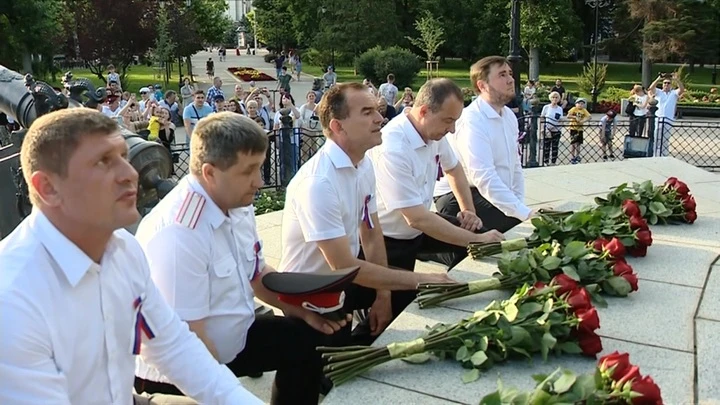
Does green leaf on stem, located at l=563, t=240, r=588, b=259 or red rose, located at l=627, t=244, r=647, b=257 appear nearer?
green leaf on stem, located at l=563, t=240, r=588, b=259

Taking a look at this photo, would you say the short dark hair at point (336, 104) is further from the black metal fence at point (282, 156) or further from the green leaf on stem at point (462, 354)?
the black metal fence at point (282, 156)

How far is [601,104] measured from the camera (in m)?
26.0

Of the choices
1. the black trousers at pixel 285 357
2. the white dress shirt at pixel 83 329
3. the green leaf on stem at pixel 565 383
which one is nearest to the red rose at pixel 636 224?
the black trousers at pixel 285 357

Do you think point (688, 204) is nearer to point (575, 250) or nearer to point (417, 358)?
point (575, 250)

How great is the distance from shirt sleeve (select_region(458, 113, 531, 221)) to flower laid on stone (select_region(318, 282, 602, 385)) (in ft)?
7.72

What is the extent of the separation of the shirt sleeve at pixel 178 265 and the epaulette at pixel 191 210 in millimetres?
26

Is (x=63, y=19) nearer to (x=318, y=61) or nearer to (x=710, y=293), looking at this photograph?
(x=318, y=61)

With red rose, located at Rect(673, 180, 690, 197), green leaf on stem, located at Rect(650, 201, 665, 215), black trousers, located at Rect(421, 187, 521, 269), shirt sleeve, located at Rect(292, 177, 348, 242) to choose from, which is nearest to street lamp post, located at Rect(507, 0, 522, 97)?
black trousers, located at Rect(421, 187, 521, 269)

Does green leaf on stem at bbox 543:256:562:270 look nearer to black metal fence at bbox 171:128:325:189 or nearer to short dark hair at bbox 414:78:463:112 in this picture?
short dark hair at bbox 414:78:463:112

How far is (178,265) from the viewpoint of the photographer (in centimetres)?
286

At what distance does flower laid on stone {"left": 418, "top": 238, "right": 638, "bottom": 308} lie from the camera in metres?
3.61

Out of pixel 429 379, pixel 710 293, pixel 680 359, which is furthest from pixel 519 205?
pixel 429 379

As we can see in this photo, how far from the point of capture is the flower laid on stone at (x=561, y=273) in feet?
11.8

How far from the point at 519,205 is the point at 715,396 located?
2711 millimetres
